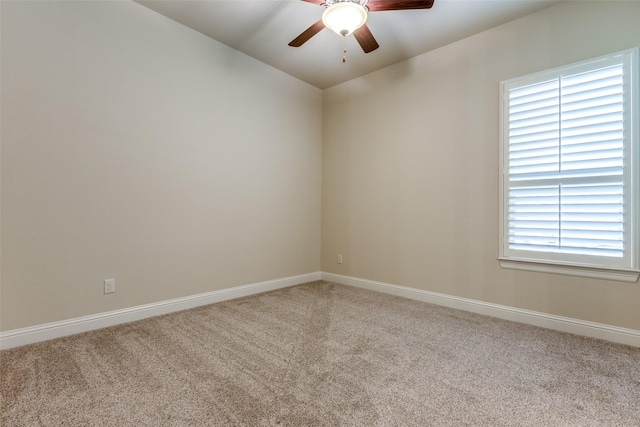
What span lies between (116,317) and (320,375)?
1.94 metres

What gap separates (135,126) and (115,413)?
89.5 inches

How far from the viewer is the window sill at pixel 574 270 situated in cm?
224

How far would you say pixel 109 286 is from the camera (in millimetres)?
2516

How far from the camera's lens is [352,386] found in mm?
1661

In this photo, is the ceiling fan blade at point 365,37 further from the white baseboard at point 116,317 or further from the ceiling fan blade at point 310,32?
the white baseboard at point 116,317

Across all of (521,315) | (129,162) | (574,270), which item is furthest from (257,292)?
(574,270)

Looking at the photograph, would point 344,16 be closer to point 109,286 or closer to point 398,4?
point 398,4

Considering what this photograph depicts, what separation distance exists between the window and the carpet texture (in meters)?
0.70

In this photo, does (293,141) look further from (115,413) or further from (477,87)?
(115,413)

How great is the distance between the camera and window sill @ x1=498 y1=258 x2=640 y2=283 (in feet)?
7.34

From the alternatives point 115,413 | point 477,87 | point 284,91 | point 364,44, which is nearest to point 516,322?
point 477,87

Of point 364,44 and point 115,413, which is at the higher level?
point 364,44

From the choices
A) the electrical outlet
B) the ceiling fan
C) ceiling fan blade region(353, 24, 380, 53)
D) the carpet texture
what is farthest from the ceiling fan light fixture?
the electrical outlet

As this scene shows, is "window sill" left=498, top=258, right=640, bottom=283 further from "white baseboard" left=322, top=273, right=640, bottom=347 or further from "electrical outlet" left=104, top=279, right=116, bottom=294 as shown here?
"electrical outlet" left=104, top=279, right=116, bottom=294
